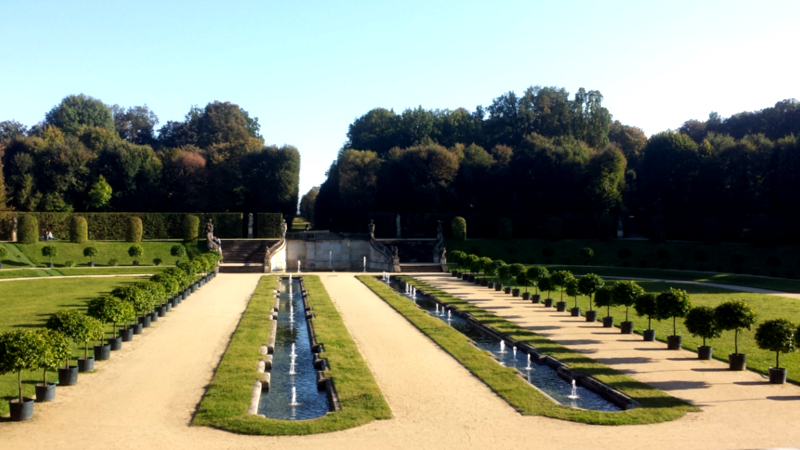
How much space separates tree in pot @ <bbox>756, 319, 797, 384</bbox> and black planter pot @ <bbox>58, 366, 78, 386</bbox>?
17.2 m

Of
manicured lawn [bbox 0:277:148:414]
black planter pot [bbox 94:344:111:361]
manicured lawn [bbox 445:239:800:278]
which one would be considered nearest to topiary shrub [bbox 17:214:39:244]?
manicured lawn [bbox 0:277:148:414]

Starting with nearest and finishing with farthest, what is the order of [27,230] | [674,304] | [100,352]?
[100,352], [674,304], [27,230]

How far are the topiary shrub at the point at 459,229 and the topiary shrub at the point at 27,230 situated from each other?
34.8 metres

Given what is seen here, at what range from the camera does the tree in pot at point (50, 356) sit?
14.2 metres

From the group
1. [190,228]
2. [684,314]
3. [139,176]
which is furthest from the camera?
[139,176]

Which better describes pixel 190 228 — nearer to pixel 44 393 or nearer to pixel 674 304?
pixel 44 393

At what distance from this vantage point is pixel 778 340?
55.6 feet

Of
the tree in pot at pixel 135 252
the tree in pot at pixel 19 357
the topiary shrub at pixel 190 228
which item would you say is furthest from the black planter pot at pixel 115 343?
the topiary shrub at pixel 190 228

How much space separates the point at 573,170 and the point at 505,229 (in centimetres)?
1009

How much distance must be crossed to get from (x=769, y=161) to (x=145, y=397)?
56750mm

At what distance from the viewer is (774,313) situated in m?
27.7

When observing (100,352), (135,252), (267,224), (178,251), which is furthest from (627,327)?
(267,224)

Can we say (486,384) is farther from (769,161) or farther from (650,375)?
(769,161)

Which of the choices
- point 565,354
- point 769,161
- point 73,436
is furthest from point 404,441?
point 769,161
